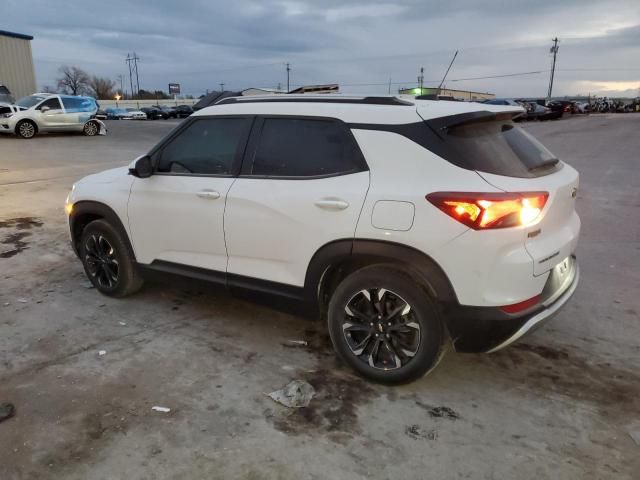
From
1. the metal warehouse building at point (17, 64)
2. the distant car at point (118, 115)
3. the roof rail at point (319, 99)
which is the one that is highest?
the metal warehouse building at point (17, 64)

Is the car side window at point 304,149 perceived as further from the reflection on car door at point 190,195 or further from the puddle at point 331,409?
the puddle at point 331,409

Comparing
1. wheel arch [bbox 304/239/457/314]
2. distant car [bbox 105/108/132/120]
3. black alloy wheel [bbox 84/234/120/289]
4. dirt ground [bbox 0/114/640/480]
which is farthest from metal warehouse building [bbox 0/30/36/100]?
wheel arch [bbox 304/239/457/314]

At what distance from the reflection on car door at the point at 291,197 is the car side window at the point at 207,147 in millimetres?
152

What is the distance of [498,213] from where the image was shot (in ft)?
9.00

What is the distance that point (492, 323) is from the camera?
112 inches

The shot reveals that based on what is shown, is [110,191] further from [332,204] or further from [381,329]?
[381,329]

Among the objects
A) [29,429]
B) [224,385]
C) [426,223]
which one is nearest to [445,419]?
[426,223]

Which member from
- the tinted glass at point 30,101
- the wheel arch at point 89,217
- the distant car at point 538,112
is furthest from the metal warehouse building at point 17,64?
the wheel arch at point 89,217

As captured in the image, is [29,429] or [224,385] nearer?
[29,429]

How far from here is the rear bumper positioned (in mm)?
2850

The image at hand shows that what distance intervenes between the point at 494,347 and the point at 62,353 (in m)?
2.89

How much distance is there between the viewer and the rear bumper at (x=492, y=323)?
2850mm

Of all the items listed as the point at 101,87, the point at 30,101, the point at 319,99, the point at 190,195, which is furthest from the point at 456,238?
the point at 101,87

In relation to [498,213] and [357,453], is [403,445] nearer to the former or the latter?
[357,453]
